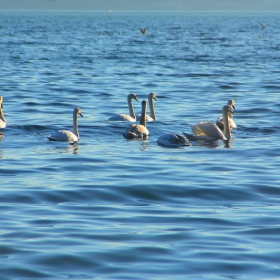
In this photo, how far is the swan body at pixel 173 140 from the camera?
1567 cm

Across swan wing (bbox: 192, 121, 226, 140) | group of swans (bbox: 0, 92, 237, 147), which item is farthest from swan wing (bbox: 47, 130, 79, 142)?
swan wing (bbox: 192, 121, 226, 140)

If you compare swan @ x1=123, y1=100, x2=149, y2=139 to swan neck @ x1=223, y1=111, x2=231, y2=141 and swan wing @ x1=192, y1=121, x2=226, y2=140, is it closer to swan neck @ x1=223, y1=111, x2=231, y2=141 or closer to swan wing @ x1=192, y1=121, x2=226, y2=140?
swan wing @ x1=192, y1=121, x2=226, y2=140

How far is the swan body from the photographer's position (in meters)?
15.7

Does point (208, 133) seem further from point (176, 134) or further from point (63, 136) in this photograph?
point (63, 136)

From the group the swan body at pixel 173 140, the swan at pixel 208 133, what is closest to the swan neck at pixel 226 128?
the swan at pixel 208 133

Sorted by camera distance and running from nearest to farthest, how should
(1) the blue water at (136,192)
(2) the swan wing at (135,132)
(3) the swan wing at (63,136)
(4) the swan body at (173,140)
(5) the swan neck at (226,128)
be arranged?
1. (1) the blue water at (136,192)
2. (4) the swan body at (173,140)
3. (3) the swan wing at (63,136)
4. (2) the swan wing at (135,132)
5. (5) the swan neck at (226,128)

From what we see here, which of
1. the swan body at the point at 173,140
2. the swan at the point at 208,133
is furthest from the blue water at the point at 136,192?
the swan at the point at 208,133

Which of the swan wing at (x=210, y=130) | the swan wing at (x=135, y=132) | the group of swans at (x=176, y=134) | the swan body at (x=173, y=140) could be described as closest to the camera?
the swan body at (x=173, y=140)

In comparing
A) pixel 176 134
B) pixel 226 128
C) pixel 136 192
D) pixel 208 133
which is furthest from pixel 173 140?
pixel 136 192

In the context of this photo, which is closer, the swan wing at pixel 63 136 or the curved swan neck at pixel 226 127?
the swan wing at pixel 63 136

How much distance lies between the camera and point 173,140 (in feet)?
51.3

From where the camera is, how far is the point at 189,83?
96.9 feet

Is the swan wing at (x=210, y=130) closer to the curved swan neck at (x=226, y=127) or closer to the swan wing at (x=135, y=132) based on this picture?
the curved swan neck at (x=226, y=127)

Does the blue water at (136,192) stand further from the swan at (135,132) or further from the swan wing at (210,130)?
the swan wing at (210,130)
